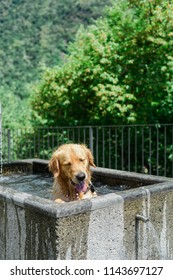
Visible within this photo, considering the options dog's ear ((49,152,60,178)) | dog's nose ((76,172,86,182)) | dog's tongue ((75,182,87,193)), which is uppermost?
dog's ear ((49,152,60,178))

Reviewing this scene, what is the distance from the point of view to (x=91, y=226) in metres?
3.21

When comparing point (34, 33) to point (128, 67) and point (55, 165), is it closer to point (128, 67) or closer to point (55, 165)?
point (128, 67)

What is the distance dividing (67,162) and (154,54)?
9.97 meters

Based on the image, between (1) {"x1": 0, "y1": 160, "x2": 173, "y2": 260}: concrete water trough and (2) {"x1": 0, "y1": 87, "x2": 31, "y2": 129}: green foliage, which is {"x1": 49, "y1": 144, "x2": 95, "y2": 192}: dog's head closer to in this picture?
(1) {"x1": 0, "y1": 160, "x2": 173, "y2": 260}: concrete water trough

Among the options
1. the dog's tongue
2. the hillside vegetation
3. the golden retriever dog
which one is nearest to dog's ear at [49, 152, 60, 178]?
the golden retriever dog

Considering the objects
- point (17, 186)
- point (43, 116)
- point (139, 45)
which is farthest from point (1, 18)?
point (17, 186)

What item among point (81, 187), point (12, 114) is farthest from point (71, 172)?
point (12, 114)

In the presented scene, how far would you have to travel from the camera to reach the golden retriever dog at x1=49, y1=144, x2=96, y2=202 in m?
3.96

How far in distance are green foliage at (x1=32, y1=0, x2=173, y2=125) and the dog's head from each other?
8.18 metres

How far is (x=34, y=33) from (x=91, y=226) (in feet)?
226

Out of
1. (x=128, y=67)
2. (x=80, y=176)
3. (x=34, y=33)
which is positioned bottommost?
(x=80, y=176)

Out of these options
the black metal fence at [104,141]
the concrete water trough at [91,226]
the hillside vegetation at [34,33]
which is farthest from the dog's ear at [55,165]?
the hillside vegetation at [34,33]
